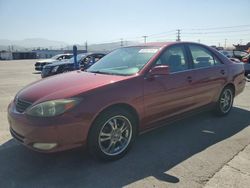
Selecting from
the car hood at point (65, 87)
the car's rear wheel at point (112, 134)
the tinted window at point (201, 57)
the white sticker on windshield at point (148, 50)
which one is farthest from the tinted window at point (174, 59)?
the car's rear wheel at point (112, 134)

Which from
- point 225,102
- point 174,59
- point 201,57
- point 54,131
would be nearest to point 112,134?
point 54,131

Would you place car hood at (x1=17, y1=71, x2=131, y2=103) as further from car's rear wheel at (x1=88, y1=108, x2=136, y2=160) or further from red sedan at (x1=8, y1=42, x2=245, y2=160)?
car's rear wheel at (x1=88, y1=108, x2=136, y2=160)

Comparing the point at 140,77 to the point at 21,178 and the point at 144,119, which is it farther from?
the point at 21,178

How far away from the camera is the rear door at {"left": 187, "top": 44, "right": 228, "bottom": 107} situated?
4423 mm

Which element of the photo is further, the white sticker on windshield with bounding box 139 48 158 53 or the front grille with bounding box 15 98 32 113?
the white sticker on windshield with bounding box 139 48 158 53

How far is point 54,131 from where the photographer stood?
2.79 metres

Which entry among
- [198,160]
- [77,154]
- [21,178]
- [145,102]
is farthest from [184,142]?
[21,178]

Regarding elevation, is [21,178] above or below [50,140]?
below

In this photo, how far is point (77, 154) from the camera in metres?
3.49

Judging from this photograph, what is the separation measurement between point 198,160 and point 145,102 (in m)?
1.07

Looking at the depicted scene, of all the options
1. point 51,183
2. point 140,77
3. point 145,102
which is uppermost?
point 140,77

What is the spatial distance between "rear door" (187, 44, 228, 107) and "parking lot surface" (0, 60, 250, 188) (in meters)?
0.65

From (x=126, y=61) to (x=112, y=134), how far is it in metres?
1.37

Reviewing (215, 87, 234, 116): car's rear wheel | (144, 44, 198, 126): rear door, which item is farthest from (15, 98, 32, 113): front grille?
(215, 87, 234, 116): car's rear wheel
